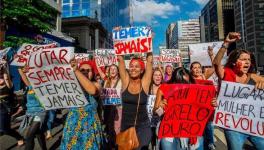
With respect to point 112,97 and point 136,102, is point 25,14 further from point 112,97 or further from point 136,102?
point 136,102

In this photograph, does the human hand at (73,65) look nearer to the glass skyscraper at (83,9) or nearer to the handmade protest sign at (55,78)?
the handmade protest sign at (55,78)

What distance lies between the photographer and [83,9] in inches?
2803

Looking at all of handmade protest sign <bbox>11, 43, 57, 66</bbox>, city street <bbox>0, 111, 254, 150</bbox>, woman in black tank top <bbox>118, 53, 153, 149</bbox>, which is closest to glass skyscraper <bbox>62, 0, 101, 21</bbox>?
city street <bbox>0, 111, 254, 150</bbox>

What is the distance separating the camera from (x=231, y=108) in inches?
180

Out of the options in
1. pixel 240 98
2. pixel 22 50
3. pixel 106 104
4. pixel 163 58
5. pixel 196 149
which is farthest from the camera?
pixel 163 58

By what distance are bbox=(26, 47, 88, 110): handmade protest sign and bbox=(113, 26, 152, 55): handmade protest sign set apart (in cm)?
157

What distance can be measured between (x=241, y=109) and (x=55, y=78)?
7.94 ft

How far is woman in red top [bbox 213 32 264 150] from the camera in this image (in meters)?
4.35

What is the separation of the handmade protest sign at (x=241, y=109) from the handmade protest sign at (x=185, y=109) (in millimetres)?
165

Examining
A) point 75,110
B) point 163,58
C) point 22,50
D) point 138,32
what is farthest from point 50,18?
point 75,110

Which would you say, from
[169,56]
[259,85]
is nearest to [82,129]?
[259,85]

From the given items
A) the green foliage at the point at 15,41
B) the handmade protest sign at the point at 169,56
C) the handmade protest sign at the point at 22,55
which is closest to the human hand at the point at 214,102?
the handmade protest sign at the point at 22,55

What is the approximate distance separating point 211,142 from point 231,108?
7.80ft

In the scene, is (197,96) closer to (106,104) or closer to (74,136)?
(74,136)
